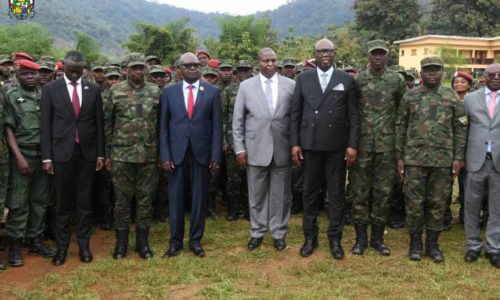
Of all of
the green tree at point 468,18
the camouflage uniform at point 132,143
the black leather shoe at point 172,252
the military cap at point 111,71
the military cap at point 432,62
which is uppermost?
the green tree at point 468,18

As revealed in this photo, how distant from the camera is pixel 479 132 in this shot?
5355 mm

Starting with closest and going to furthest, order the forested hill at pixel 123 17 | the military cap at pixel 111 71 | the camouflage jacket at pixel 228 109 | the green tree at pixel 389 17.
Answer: the camouflage jacket at pixel 228 109 → the military cap at pixel 111 71 → the green tree at pixel 389 17 → the forested hill at pixel 123 17

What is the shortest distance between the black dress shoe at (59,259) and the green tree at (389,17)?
4506cm

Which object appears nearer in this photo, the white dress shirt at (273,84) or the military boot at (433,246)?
the military boot at (433,246)

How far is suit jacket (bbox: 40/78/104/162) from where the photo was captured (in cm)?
521

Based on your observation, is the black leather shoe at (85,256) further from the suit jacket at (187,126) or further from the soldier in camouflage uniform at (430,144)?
the soldier in camouflage uniform at (430,144)

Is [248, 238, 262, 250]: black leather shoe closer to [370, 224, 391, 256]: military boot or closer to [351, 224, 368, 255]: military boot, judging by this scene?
[351, 224, 368, 255]: military boot

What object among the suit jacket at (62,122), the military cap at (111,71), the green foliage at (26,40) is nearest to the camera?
the suit jacket at (62,122)

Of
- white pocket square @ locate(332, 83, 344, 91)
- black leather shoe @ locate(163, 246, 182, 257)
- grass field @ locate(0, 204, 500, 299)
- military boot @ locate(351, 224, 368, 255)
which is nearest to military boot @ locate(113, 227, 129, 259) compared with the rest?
grass field @ locate(0, 204, 500, 299)

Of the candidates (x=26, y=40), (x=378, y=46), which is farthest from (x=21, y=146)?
(x=26, y=40)

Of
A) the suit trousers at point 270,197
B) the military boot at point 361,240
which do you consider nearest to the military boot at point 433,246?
the military boot at point 361,240

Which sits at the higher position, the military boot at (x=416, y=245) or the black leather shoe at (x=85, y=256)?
the military boot at (x=416, y=245)

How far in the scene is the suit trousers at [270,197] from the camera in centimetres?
579

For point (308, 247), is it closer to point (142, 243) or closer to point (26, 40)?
point (142, 243)
